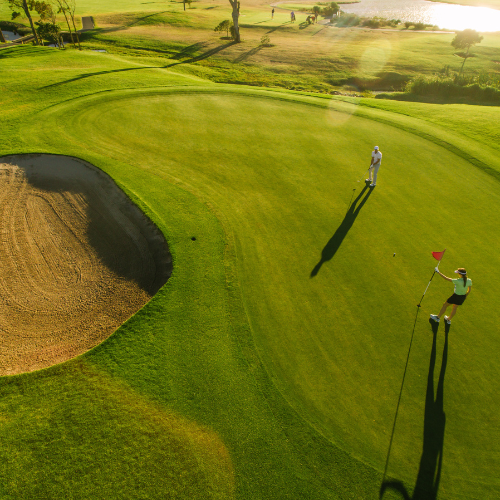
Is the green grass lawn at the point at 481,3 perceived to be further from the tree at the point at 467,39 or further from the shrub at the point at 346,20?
the tree at the point at 467,39

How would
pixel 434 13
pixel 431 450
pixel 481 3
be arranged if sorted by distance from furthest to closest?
1. pixel 481 3
2. pixel 434 13
3. pixel 431 450

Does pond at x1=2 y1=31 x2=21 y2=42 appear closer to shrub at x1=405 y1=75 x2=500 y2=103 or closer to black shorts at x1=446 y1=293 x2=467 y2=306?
shrub at x1=405 y1=75 x2=500 y2=103

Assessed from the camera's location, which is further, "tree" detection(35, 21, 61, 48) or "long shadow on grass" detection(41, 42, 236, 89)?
"tree" detection(35, 21, 61, 48)

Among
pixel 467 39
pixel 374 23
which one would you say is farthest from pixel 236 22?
pixel 374 23

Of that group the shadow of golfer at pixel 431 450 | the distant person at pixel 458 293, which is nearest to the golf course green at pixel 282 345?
the shadow of golfer at pixel 431 450

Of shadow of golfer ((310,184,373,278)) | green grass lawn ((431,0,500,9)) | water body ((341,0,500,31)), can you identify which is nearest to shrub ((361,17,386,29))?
water body ((341,0,500,31))

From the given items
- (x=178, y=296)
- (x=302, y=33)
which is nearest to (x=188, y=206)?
(x=178, y=296)

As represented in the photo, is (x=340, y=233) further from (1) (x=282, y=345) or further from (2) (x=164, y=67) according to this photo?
(2) (x=164, y=67)
